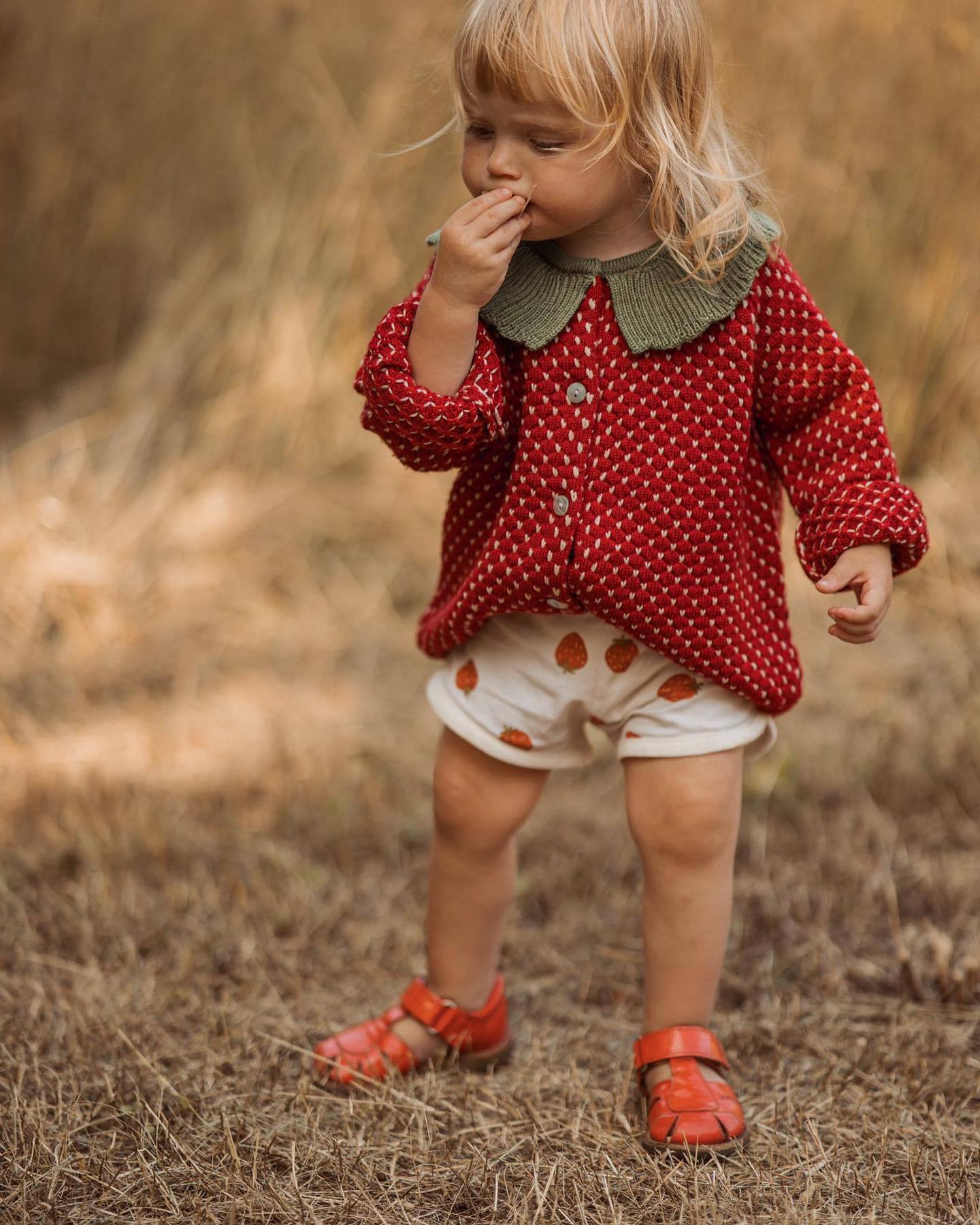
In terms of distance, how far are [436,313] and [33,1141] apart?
1.02 meters

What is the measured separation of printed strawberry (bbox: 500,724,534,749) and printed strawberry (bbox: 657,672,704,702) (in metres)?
0.17

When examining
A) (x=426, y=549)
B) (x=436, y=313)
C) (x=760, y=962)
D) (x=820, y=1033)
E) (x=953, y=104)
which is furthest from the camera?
(x=426, y=549)

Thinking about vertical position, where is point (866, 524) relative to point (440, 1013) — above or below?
above

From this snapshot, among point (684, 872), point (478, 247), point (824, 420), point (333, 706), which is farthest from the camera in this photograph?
point (333, 706)

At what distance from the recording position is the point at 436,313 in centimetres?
143

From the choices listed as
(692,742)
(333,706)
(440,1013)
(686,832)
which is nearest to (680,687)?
(692,742)

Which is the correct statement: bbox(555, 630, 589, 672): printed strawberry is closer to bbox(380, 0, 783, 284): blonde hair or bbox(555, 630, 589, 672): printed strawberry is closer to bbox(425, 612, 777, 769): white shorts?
bbox(425, 612, 777, 769): white shorts

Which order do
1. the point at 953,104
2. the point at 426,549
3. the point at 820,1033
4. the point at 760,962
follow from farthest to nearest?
the point at 426,549 → the point at 953,104 → the point at 760,962 → the point at 820,1033

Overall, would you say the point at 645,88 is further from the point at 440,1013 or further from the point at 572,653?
the point at 440,1013

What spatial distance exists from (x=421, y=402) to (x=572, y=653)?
15.0 inches

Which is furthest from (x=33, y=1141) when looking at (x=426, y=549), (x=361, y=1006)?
(x=426, y=549)

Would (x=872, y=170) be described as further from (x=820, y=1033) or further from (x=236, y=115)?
(x=820, y=1033)

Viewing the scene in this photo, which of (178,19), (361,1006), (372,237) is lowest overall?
(361,1006)

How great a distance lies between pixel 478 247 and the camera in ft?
4.58
